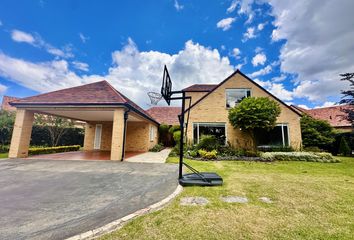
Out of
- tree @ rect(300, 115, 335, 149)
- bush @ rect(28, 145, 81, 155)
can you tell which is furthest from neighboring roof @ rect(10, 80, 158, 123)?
tree @ rect(300, 115, 335, 149)

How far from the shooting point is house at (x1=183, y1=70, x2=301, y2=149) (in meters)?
13.0

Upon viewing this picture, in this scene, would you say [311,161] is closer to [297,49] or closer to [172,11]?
[297,49]

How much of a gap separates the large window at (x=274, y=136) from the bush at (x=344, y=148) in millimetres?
5836

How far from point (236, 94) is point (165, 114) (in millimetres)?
12707

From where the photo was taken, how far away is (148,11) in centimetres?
1035

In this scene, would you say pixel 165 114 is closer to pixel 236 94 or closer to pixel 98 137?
pixel 98 137

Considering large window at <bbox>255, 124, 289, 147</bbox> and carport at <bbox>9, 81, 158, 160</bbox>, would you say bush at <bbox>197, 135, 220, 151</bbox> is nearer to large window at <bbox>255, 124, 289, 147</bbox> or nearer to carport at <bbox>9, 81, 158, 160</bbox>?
large window at <bbox>255, 124, 289, 147</bbox>

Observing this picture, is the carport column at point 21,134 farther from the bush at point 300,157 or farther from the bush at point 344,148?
the bush at point 344,148

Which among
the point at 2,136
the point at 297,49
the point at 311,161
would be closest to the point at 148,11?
the point at 297,49

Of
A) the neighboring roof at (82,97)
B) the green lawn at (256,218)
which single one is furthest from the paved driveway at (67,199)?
the neighboring roof at (82,97)

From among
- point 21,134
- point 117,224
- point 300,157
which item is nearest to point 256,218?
point 117,224

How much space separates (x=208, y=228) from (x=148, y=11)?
12.1 meters

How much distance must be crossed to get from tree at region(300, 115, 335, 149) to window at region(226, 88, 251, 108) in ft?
20.3

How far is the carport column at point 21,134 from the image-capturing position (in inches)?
383
